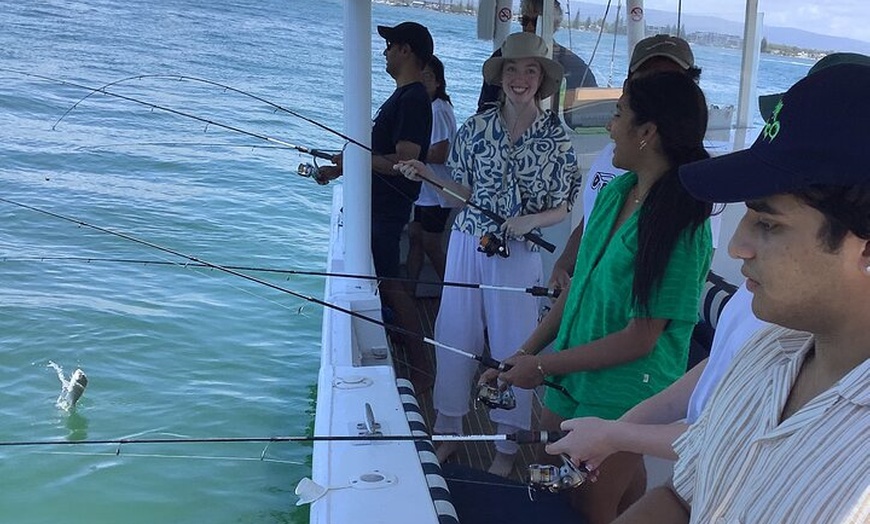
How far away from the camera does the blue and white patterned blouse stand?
2922 mm

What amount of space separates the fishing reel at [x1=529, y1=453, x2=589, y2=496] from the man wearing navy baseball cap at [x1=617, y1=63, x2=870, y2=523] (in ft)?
1.98

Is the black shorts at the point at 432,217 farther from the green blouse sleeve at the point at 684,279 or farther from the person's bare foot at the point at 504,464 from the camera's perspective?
the green blouse sleeve at the point at 684,279

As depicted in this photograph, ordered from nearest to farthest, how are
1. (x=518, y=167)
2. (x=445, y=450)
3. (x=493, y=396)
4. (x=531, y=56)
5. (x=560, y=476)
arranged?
(x=560, y=476), (x=493, y=396), (x=518, y=167), (x=531, y=56), (x=445, y=450)

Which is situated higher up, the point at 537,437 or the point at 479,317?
the point at 537,437

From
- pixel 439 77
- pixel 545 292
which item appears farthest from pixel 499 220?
pixel 439 77

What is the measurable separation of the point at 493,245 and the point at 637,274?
109 centimetres

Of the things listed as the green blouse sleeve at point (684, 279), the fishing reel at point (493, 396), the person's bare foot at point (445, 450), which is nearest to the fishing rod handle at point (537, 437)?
the green blouse sleeve at point (684, 279)

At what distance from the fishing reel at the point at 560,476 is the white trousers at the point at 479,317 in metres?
1.37

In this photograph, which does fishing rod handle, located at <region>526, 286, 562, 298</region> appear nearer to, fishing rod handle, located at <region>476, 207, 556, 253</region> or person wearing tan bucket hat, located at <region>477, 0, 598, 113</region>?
fishing rod handle, located at <region>476, 207, 556, 253</region>

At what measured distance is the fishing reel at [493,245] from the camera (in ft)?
9.77

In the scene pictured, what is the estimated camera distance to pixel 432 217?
4504 mm

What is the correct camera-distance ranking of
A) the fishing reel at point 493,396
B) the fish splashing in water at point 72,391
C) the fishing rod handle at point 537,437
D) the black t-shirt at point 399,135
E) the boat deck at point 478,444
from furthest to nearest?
the fish splashing in water at point 72,391 → the black t-shirt at point 399,135 → the boat deck at point 478,444 → the fishing reel at point 493,396 → the fishing rod handle at point 537,437

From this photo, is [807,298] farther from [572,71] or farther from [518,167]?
[572,71]

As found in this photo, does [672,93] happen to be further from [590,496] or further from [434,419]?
[434,419]
